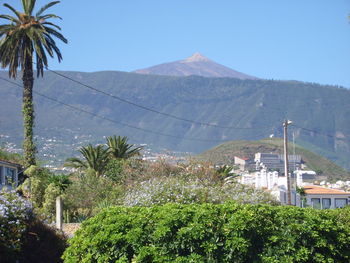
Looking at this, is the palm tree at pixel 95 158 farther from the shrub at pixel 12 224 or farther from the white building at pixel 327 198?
the white building at pixel 327 198

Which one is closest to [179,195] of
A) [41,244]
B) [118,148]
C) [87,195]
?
[87,195]

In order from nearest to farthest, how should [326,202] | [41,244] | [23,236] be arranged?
[23,236] → [41,244] → [326,202]

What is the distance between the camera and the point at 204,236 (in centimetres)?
1391

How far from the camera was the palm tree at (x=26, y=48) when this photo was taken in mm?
43344

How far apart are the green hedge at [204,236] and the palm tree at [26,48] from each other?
29805 millimetres

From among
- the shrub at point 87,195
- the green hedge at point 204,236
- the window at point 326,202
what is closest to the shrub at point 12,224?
the green hedge at point 204,236

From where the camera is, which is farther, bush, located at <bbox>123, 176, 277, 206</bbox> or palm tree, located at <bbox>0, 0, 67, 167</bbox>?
palm tree, located at <bbox>0, 0, 67, 167</bbox>

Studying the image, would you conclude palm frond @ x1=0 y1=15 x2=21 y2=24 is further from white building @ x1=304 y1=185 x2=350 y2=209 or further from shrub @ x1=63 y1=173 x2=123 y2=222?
white building @ x1=304 y1=185 x2=350 y2=209

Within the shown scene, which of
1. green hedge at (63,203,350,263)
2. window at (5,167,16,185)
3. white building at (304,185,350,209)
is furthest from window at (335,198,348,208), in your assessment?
green hedge at (63,203,350,263)

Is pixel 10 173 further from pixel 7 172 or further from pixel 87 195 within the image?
pixel 87 195

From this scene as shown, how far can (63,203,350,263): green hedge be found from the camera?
13844mm

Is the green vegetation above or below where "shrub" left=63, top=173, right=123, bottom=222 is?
above

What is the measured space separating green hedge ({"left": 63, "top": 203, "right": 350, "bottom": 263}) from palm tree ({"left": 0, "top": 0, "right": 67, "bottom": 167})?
97.8 ft

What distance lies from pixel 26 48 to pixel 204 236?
1276 inches
